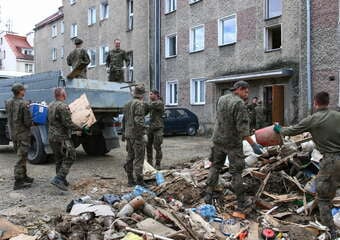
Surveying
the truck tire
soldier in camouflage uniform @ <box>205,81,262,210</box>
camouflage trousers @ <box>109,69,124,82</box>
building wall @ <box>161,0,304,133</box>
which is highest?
building wall @ <box>161,0,304,133</box>

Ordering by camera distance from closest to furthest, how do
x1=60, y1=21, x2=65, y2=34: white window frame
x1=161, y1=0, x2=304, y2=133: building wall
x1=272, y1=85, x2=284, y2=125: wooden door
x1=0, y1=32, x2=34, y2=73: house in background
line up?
x1=161, y1=0, x2=304, y2=133: building wall < x1=272, y1=85, x2=284, y2=125: wooden door < x1=60, y1=21, x2=65, y2=34: white window frame < x1=0, y1=32, x2=34, y2=73: house in background

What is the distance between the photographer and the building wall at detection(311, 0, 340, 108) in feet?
48.3

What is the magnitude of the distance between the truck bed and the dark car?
8551 millimetres

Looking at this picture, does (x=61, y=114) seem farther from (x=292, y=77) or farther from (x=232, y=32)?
(x=232, y=32)

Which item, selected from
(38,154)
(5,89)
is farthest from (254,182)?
(5,89)

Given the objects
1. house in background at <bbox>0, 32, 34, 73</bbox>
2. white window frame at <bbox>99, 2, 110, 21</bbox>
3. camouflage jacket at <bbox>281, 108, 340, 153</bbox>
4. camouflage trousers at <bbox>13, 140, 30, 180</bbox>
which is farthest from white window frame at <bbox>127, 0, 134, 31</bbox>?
house in background at <bbox>0, 32, 34, 73</bbox>

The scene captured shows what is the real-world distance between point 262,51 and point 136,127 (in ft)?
38.0

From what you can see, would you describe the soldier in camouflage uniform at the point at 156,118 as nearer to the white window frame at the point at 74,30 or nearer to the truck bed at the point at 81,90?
the truck bed at the point at 81,90

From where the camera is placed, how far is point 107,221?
512 cm

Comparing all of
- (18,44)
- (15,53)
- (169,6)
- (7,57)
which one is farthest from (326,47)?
(7,57)

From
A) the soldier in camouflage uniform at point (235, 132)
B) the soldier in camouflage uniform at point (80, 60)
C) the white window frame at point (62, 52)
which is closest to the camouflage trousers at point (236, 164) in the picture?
the soldier in camouflage uniform at point (235, 132)

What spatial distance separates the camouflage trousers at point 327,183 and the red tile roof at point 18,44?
56.1 m

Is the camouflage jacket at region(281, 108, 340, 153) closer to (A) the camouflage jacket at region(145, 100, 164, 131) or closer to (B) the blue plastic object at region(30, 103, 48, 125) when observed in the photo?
(A) the camouflage jacket at region(145, 100, 164, 131)

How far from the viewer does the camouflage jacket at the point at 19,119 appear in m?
7.32
